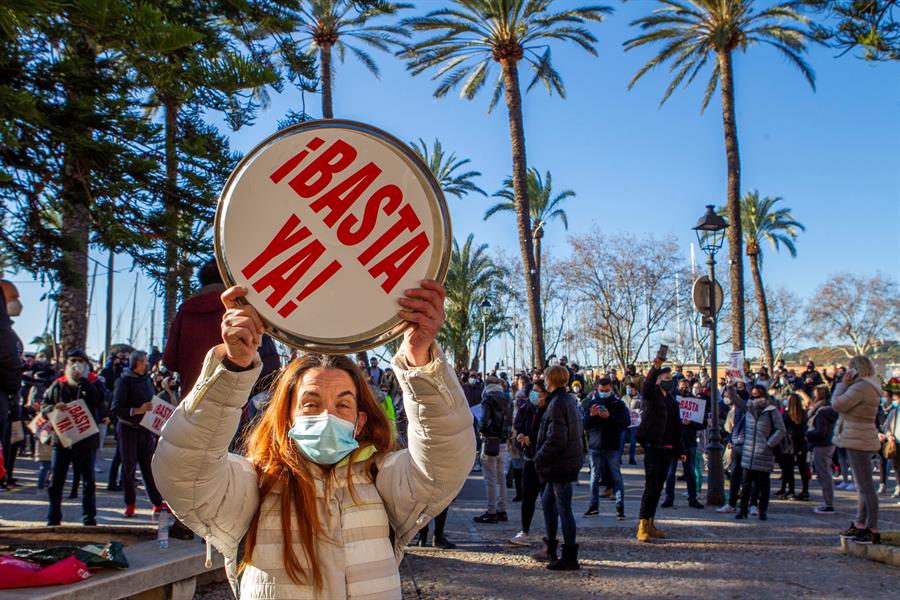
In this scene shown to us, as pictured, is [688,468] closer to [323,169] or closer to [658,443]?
[658,443]

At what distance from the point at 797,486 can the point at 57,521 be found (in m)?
13.3

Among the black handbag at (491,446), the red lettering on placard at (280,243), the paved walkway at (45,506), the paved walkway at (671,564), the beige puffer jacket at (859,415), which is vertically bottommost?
the paved walkway at (671,564)

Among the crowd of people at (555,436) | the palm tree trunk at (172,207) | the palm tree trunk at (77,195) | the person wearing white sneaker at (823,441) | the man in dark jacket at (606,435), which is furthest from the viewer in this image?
the person wearing white sneaker at (823,441)

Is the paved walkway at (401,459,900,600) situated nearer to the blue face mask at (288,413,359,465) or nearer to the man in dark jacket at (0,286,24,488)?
the man in dark jacket at (0,286,24,488)

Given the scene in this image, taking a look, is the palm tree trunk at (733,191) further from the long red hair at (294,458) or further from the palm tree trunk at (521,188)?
the long red hair at (294,458)

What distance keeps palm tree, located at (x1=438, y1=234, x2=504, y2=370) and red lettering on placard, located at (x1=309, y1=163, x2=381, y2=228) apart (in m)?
37.8


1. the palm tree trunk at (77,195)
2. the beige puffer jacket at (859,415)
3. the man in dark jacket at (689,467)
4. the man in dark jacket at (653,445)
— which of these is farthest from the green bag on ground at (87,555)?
the man in dark jacket at (689,467)

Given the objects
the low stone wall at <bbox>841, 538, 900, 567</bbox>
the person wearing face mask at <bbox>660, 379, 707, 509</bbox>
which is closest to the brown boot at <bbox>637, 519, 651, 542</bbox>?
the low stone wall at <bbox>841, 538, 900, 567</bbox>

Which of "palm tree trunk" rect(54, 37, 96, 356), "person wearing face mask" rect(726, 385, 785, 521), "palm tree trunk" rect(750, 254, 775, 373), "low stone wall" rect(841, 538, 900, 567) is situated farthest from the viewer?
"palm tree trunk" rect(750, 254, 775, 373)

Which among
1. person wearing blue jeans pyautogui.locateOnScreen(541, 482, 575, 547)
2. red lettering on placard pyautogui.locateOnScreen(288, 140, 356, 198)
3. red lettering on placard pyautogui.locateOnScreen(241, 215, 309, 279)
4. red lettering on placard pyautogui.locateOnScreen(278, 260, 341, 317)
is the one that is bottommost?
person wearing blue jeans pyautogui.locateOnScreen(541, 482, 575, 547)

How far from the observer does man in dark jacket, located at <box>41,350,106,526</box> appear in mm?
8180

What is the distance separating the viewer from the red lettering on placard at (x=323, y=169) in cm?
196

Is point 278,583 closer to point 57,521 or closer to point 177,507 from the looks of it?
point 177,507

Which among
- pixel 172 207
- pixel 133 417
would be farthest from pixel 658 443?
pixel 172 207
